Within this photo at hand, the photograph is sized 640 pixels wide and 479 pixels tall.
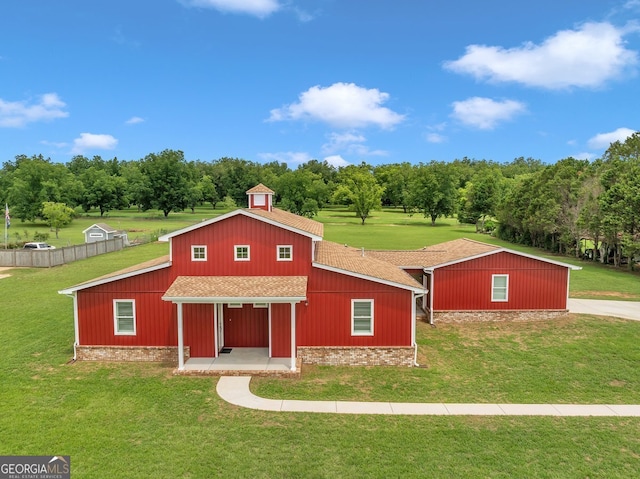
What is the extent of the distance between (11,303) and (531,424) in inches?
1055

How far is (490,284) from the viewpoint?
72.0 feet

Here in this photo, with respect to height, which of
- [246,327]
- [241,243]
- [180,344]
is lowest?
[180,344]

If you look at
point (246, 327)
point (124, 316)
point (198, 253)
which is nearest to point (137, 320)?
point (124, 316)

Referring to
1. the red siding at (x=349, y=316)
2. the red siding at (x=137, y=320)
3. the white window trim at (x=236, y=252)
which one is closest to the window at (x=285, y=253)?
the white window trim at (x=236, y=252)

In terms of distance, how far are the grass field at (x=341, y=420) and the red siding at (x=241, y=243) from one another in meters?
3.96

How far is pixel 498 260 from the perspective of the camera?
21.8m

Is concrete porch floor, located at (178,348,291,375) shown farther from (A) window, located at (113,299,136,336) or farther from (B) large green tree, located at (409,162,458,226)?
(B) large green tree, located at (409,162,458,226)

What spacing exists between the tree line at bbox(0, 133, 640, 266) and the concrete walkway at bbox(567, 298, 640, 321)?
1292 cm

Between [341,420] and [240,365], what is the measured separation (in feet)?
16.4

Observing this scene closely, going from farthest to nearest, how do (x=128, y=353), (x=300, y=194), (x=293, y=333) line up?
1. (x=300, y=194)
2. (x=128, y=353)
3. (x=293, y=333)

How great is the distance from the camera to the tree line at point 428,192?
40.6 m

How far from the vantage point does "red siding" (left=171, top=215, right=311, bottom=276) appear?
645 inches

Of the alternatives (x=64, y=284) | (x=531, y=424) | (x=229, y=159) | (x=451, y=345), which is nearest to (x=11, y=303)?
(x=64, y=284)

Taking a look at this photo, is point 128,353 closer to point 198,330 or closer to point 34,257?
point 198,330
